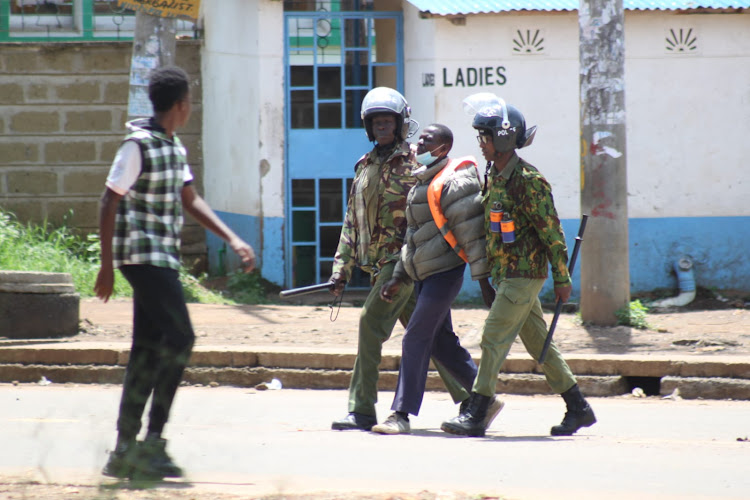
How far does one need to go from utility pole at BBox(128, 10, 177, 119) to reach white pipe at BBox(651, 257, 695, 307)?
598cm

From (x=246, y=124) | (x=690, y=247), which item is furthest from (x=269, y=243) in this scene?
(x=690, y=247)

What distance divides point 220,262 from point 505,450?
27.0 feet

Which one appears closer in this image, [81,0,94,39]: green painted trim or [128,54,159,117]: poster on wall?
[128,54,159,117]: poster on wall

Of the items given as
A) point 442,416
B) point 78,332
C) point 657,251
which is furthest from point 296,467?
point 657,251

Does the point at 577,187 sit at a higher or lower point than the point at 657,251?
higher

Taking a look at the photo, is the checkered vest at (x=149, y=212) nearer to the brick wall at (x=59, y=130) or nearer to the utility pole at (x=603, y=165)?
the utility pole at (x=603, y=165)

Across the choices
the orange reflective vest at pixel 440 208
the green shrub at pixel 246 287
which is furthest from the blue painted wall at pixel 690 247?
the orange reflective vest at pixel 440 208

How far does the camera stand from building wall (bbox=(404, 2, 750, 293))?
11.4 metres

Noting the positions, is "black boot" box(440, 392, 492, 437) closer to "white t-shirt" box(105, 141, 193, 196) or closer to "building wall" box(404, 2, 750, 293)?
"white t-shirt" box(105, 141, 193, 196)

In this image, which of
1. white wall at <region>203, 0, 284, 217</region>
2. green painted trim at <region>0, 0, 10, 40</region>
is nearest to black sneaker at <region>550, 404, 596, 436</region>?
white wall at <region>203, 0, 284, 217</region>

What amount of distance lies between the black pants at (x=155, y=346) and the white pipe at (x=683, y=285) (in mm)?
8104

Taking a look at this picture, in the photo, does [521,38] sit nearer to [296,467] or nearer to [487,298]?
[487,298]

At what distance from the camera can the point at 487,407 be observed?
5.24 m

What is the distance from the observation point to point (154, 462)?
4043 mm
